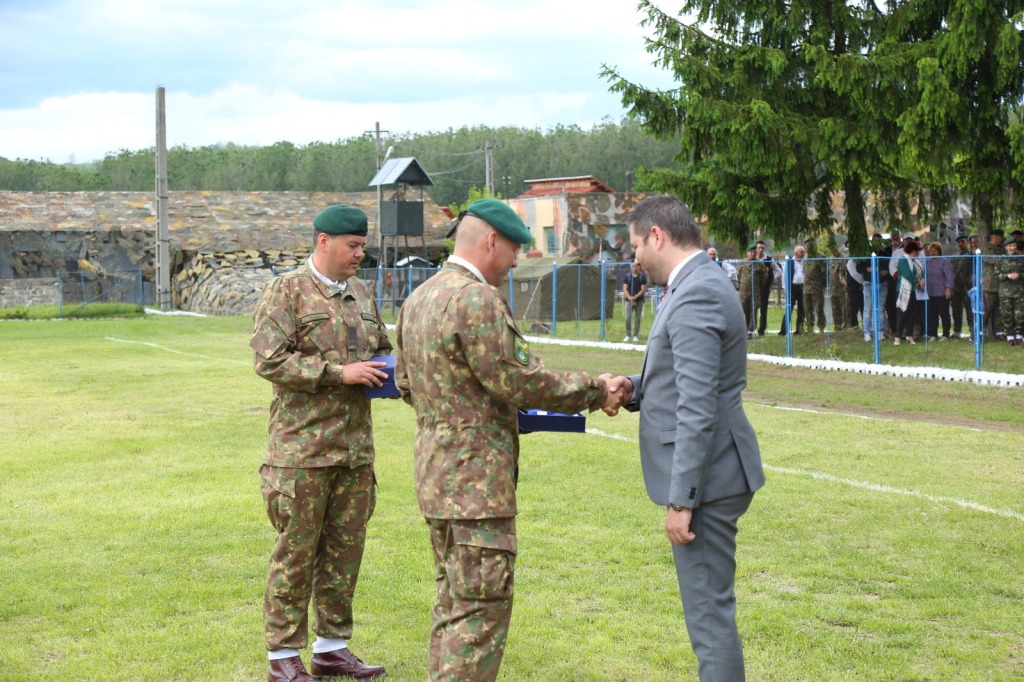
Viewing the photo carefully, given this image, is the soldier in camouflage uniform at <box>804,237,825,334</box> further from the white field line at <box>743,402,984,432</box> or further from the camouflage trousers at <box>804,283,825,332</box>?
the white field line at <box>743,402,984,432</box>

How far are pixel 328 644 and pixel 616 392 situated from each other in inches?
78.1

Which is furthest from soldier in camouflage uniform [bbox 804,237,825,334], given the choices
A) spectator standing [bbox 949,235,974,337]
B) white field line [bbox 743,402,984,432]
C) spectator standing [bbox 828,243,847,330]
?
white field line [bbox 743,402,984,432]

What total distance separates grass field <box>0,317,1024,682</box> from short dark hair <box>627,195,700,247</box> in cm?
222

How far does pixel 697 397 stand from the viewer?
13.4 ft

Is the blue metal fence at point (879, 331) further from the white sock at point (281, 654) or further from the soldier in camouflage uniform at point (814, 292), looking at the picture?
the white sock at point (281, 654)

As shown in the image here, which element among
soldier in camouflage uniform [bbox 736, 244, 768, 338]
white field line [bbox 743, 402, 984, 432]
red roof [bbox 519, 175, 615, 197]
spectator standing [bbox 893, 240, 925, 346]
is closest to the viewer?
white field line [bbox 743, 402, 984, 432]

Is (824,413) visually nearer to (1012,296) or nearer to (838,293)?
(1012,296)

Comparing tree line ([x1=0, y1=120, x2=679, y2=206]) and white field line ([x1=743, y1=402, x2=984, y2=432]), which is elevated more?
tree line ([x1=0, y1=120, x2=679, y2=206])

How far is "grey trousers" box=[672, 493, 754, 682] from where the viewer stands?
13.9 feet

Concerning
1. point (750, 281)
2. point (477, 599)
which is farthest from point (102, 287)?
point (477, 599)

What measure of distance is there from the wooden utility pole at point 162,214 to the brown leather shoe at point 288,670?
40.6m

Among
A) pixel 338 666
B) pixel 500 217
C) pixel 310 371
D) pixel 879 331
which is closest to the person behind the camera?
pixel 500 217

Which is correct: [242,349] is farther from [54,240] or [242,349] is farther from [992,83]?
[54,240]

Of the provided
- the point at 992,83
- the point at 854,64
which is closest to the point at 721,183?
the point at 854,64
